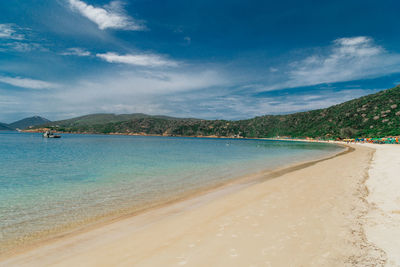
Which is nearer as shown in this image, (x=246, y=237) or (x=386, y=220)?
(x=246, y=237)

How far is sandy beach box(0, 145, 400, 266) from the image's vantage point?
4.72 meters

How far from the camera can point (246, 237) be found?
19.1ft

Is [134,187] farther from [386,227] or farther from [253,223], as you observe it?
[386,227]

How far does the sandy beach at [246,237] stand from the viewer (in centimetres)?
472

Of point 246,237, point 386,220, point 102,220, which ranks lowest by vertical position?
point 102,220

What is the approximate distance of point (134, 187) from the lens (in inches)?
533

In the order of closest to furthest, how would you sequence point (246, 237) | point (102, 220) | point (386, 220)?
point (246, 237)
point (386, 220)
point (102, 220)

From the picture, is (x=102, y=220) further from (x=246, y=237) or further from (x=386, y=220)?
(x=386, y=220)

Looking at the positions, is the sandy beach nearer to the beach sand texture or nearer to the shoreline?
the beach sand texture

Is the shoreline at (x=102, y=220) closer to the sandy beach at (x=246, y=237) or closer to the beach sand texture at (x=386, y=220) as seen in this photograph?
the sandy beach at (x=246, y=237)

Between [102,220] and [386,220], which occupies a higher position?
[386,220]

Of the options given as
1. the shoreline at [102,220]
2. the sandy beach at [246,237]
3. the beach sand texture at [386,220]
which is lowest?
the shoreline at [102,220]

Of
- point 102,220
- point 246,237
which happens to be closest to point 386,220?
point 246,237

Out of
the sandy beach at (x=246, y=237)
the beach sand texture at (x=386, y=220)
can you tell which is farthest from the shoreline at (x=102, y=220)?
the beach sand texture at (x=386, y=220)
